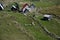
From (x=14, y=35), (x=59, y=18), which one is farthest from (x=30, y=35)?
(x=59, y=18)

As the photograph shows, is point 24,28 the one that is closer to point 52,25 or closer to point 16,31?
point 16,31

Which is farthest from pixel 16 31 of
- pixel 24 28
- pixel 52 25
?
pixel 52 25

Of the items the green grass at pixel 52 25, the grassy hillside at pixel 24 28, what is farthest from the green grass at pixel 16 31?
the green grass at pixel 52 25

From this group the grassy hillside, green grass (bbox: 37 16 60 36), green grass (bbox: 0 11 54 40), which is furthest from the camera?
green grass (bbox: 37 16 60 36)

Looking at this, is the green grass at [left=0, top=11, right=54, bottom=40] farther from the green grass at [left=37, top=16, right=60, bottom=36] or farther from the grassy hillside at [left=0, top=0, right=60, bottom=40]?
the green grass at [left=37, top=16, right=60, bottom=36]

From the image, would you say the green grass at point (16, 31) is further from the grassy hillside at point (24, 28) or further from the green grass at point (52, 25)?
the green grass at point (52, 25)

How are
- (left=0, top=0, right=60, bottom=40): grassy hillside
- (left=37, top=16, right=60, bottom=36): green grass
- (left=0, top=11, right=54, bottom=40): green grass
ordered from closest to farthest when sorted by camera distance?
(left=0, top=11, right=54, bottom=40): green grass
(left=0, top=0, right=60, bottom=40): grassy hillside
(left=37, top=16, right=60, bottom=36): green grass

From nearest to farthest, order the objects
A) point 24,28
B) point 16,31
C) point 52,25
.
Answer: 1. point 16,31
2. point 24,28
3. point 52,25

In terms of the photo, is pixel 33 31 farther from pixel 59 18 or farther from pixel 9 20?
pixel 59 18

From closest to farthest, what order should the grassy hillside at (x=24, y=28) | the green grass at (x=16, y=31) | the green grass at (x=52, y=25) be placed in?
the green grass at (x=16, y=31) < the grassy hillside at (x=24, y=28) < the green grass at (x=52, y=25)

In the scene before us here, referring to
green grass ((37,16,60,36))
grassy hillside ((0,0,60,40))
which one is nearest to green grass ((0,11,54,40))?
grassy hillside ((0,0,60,40))

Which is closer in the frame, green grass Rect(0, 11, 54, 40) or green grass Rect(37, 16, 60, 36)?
green grass Rect(0, 11, 54, 40)

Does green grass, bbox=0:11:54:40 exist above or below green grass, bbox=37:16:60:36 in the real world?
above
